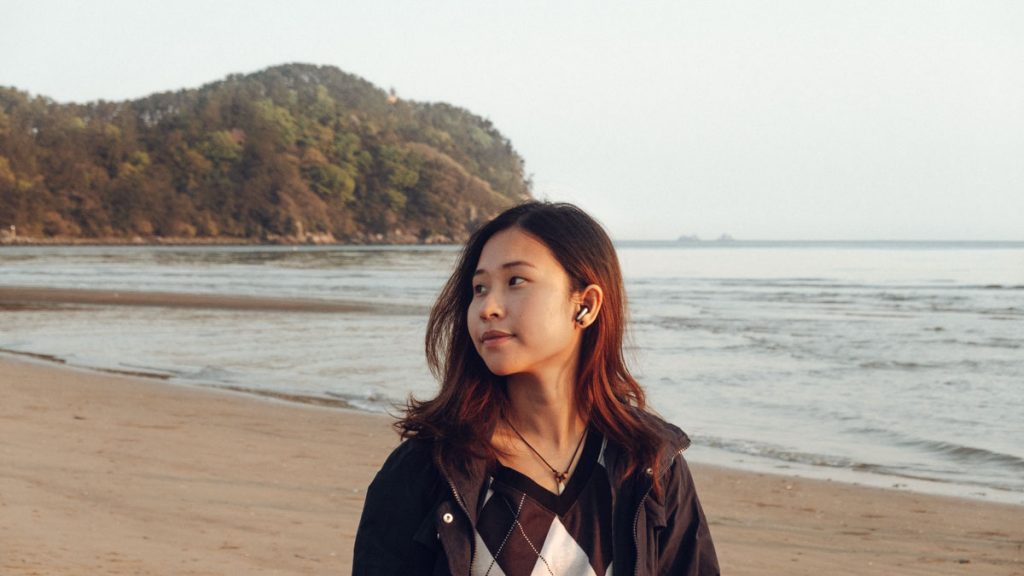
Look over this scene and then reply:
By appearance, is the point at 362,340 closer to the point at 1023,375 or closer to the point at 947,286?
the point at 1023,375

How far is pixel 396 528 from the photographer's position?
172 cm

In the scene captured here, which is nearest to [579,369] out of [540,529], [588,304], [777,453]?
[588,304]

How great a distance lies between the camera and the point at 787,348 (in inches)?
682

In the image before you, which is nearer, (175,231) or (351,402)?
(351,402)

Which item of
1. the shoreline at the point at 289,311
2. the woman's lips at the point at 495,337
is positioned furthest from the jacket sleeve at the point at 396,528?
the shoreline at the point at 289,311

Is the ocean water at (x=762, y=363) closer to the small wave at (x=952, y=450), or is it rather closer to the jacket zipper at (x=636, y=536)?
the small wave at (x=952, y=450)

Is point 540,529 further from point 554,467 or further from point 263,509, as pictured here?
point 263,509

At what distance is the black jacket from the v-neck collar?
0.04 meters

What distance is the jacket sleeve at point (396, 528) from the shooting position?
5.64 feet

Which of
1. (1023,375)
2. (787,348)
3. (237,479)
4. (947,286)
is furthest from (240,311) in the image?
(947,286)

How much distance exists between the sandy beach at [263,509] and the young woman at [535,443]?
3024 millimetres

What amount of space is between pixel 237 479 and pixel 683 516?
519 centimetres

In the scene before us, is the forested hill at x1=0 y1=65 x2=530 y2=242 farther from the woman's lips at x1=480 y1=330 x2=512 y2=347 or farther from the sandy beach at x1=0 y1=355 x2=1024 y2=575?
the woman's lips at x1=480 y1=330 x2=512 y2=347

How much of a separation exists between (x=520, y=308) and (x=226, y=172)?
417 ft
